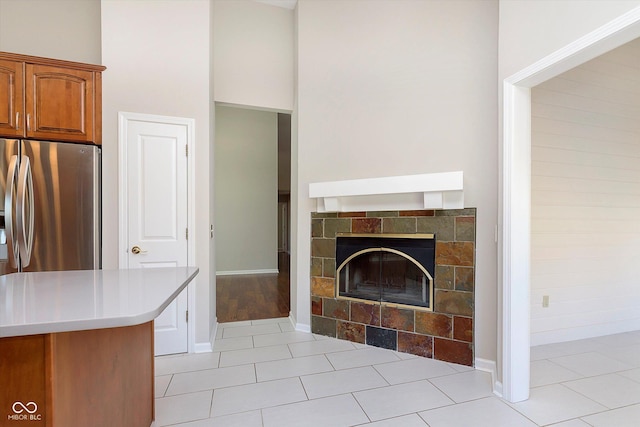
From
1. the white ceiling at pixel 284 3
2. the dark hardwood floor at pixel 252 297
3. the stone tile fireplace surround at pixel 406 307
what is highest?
the white ceiling at pixel 284 3

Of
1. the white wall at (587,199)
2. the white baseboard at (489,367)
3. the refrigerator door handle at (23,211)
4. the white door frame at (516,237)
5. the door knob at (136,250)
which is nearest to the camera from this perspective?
the refrigerator door handle at (23,211)

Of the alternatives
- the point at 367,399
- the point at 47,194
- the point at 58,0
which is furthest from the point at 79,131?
the point at 367,399

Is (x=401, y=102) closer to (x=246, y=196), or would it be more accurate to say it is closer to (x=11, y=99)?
(x=11, y=99)

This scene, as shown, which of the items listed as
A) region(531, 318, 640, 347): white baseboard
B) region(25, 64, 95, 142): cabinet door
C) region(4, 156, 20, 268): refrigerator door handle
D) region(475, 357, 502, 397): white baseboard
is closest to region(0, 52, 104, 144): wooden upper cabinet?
Answer: region(25, 64, 95, 142): cabinet door

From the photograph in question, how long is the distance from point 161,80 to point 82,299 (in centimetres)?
231

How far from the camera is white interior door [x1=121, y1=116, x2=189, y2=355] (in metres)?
2.63

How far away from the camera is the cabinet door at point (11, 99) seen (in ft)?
7.47

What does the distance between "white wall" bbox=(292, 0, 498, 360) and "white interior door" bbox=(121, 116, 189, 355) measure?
1183 mm

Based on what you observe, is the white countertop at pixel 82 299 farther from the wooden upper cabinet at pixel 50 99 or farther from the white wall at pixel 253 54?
the white wall at pixel 253 54

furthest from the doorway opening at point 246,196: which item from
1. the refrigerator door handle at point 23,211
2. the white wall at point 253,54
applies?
the refrigerator door handle at point 23,211

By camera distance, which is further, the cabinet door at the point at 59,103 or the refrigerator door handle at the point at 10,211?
the cabinet door at the point at 59,103

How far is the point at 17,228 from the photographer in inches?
59.4

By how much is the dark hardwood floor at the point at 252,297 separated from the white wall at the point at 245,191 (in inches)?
16.8

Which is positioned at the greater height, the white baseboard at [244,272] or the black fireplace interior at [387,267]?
the black fireplace interior at [387,267]
